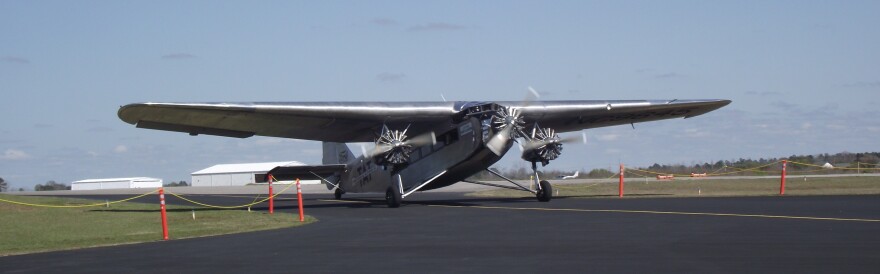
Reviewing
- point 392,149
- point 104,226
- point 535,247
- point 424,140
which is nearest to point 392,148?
point 392,149

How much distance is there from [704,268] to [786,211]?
11783 mm

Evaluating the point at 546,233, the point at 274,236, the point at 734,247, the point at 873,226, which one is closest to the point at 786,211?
the point at 873,226

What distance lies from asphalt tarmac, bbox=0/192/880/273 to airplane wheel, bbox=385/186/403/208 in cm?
700

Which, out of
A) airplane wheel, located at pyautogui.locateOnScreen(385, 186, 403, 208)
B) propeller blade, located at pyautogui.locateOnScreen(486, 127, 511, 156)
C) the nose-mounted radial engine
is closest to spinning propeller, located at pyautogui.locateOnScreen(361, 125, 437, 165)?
airplane wheel, located at pyautogui.locateOnScreen(385, 186, 403, 208)

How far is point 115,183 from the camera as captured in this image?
109062 mm

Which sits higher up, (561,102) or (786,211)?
(561,102)

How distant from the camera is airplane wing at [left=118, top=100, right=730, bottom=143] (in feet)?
87.6

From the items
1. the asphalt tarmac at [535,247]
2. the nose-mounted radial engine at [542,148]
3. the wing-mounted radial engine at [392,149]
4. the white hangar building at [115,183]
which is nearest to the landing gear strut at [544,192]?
the nose-mounted radial engine at [542,148]

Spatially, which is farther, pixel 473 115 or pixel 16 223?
pixel 473 115

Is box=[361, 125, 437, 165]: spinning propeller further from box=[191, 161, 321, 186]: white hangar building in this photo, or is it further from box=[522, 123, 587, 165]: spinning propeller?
box=[191, 161, 321, 186]: white hangar building

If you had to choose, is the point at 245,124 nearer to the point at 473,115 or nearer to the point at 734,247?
the point at 473,115

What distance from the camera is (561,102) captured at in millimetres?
31562

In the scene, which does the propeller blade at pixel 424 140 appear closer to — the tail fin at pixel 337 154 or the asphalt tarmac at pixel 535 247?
the asphalt tarmac at pixel 535 247

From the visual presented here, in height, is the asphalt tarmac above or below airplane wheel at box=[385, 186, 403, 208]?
below
